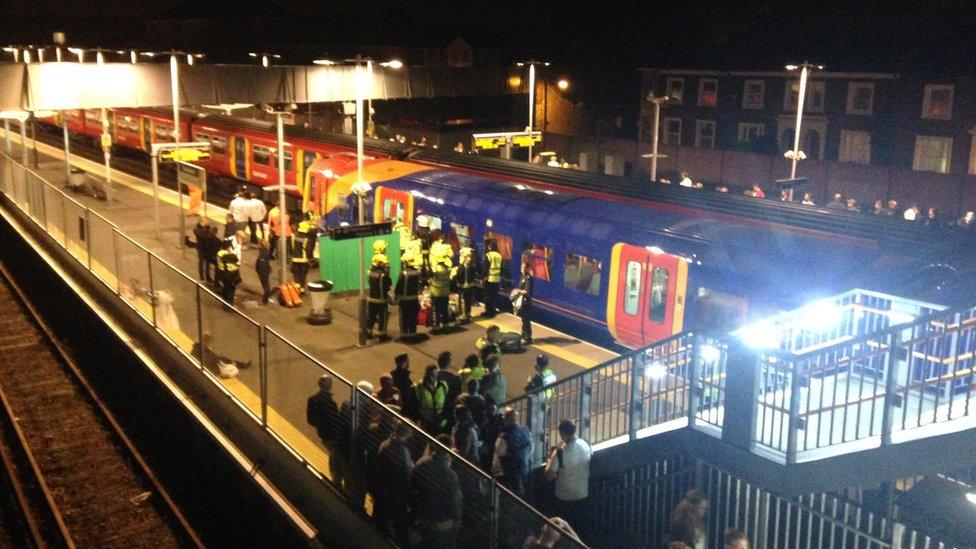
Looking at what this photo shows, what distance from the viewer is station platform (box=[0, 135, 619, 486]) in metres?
10.4

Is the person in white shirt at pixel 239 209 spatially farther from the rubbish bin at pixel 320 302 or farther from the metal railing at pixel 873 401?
the metal railing at pixel 873 401

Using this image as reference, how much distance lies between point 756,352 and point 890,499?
1.70 meters

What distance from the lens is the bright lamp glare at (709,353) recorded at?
8474 mm

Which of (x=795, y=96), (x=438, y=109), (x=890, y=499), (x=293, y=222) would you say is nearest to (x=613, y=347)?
(x=890, y=499)

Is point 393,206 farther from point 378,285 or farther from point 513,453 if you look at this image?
point 513,453

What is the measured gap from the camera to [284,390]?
1034cm

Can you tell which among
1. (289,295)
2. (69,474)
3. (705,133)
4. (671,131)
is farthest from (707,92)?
(69,474)

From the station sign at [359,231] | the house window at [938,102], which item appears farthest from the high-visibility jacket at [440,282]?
the house window at [938,102]

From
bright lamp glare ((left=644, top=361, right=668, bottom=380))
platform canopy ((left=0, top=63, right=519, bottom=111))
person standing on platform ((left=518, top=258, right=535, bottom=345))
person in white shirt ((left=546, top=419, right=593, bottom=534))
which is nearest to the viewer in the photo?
person in white shirt ((left=546, top=419, right=593, bottom=534))

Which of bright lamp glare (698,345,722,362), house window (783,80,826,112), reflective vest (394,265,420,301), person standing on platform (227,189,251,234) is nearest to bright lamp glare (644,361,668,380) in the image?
bright lamp glare (698,345,722,362)

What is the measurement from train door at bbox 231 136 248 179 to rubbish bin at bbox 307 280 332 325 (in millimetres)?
16056

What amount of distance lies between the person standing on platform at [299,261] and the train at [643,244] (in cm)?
281

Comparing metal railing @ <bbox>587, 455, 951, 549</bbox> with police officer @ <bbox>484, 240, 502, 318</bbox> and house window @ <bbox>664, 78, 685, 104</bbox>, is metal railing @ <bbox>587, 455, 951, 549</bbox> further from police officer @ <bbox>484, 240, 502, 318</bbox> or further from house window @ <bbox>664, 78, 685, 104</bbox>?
house window @ <bbox>664, 78, 685, 104</bbox>

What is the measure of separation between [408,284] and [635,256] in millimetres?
3867
